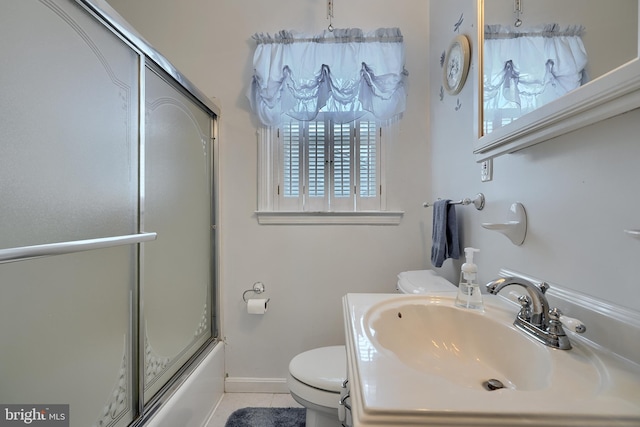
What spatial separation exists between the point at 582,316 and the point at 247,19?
2.06 meters

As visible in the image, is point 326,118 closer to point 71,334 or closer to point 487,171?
point 487,171

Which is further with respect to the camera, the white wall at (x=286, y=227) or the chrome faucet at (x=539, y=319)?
the white wall at (x=286, y=227)

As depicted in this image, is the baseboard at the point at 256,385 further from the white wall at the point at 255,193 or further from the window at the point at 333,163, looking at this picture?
the window at the point at 333,163

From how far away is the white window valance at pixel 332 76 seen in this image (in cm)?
152

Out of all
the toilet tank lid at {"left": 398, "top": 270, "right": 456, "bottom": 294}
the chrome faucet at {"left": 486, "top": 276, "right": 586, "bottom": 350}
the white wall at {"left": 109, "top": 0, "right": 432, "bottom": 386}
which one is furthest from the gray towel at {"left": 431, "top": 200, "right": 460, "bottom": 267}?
the chrome faucet at {"left": 486, "top": 276, "right": 586, "bottom": 350}

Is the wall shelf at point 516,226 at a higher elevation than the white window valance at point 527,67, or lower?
lower

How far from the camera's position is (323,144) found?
63.9 inches

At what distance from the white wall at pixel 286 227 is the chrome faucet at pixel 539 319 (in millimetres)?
957

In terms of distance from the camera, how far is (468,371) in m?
0.67

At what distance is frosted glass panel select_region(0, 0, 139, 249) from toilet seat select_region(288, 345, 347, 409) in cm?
91

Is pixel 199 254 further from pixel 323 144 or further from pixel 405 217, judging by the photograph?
pixel 405 217

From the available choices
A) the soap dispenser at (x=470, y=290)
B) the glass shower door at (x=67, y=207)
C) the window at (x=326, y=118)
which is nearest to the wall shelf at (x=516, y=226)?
the soap dispenser at (x=470, y=290)

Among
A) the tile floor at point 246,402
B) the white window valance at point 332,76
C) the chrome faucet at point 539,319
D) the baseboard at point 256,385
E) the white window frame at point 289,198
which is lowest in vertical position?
the tile floor at point 246,402

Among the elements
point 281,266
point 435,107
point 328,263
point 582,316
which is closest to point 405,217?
point 328,263
